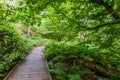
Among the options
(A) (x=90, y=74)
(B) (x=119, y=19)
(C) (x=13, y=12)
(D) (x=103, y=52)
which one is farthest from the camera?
(A) (x=90, y=74)

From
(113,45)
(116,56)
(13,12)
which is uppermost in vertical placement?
(13,12)

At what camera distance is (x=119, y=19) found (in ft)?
15.4

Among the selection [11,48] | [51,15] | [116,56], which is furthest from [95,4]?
[11,48]

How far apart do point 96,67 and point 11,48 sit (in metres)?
8.34

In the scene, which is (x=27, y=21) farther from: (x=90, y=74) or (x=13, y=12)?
(x=90, y=74)

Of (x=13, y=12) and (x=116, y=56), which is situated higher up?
(x=13, y=12)

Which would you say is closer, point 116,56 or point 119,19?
point 119,19

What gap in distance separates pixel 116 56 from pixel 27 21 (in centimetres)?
322

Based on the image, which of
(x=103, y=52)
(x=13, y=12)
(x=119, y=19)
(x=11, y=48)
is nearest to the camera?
(x=119, y=19)

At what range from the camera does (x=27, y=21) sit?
19.2ft

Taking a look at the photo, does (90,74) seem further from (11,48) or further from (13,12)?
(11,48)

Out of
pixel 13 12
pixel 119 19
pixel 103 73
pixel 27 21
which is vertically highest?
pixel 13 12

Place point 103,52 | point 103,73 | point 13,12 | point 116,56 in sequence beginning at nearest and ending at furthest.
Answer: point 116,56 < point 103,52 < point 13,12 < point 103,73

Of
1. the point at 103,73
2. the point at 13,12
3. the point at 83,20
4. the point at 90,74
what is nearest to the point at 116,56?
the point at 83,20
